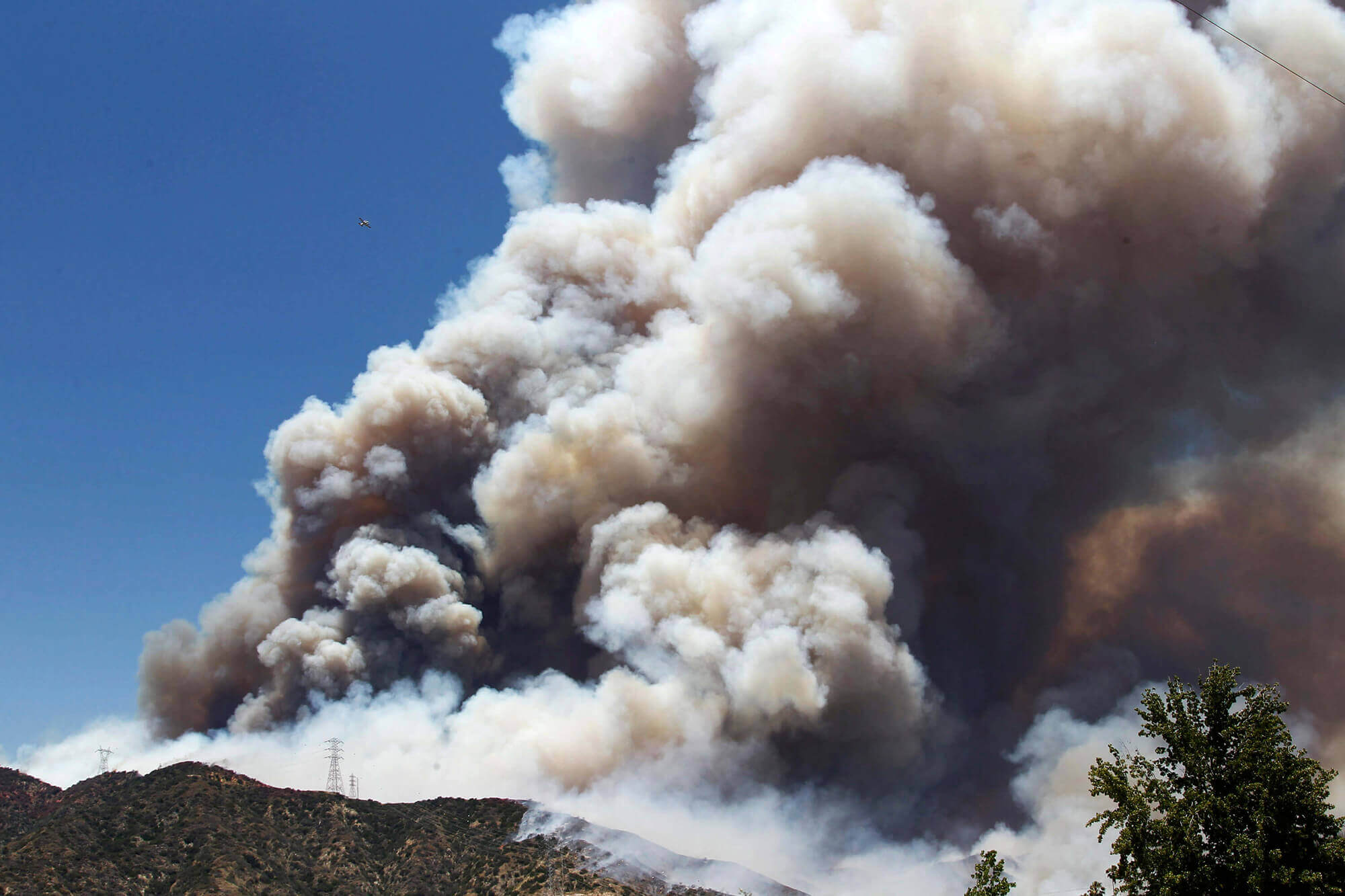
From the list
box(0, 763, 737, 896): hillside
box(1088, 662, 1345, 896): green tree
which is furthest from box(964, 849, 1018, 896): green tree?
box(0, 763, 737, 896): hillside

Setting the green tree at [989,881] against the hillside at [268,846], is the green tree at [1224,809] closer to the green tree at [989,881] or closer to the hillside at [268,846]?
the green tree at [989,881]

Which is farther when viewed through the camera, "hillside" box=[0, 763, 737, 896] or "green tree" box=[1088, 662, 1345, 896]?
"hillside" box=[0, 763, 737, 896]

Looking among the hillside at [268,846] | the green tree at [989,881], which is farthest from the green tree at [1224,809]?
the hillside at [268,846]

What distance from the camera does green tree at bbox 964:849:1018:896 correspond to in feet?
97.7

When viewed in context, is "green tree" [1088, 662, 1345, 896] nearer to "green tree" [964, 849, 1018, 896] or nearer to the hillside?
"green tree" [964, 849, 1018, 896]

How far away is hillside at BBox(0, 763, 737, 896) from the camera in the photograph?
67312 mm

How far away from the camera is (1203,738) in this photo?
2672 cm

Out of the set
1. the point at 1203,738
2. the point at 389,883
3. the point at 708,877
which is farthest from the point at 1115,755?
the point at 389,883

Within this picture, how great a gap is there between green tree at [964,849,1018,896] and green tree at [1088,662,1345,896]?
11.3 ft

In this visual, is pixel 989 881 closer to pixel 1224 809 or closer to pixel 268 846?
pixel 1224 809

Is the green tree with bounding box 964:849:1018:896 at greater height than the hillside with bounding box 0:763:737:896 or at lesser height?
lesser

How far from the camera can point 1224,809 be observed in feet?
84.0

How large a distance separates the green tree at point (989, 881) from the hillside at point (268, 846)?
146 feet

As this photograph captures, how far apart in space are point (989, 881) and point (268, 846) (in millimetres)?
59181
